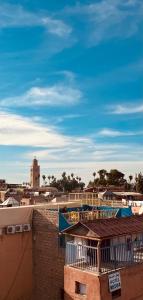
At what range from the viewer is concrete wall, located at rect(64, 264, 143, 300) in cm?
1394

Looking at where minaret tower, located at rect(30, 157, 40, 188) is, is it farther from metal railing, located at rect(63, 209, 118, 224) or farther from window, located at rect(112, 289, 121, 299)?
window, located at rect(112, 289, 121, 299)

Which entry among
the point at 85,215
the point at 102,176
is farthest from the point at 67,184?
the point at 85,215

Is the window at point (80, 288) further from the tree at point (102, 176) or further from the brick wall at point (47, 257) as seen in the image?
the tree at point (102, 176)

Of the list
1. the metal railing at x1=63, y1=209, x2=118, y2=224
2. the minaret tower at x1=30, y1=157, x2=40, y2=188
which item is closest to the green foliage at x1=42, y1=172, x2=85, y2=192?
the minaret tower at x1=30, y1=157, x2=40, y2=188

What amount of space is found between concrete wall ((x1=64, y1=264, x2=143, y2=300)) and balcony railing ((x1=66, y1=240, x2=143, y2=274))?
0.29 meters

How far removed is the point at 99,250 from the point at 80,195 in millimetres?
17097

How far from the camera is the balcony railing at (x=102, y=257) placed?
49.0ft

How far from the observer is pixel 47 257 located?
62.1 feet

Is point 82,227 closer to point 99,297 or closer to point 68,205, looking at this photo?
point 99,297

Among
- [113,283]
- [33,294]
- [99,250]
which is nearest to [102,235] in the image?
[99,250]

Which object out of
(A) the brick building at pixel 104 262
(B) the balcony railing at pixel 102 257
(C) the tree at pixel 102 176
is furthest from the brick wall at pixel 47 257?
(C) the tree at pixel 102 176

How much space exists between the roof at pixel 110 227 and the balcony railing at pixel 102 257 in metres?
0.55

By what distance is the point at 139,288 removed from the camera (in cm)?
1562

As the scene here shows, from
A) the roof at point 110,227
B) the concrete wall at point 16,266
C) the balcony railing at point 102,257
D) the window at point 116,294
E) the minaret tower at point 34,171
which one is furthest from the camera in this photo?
the minaret tower at point 34,171
